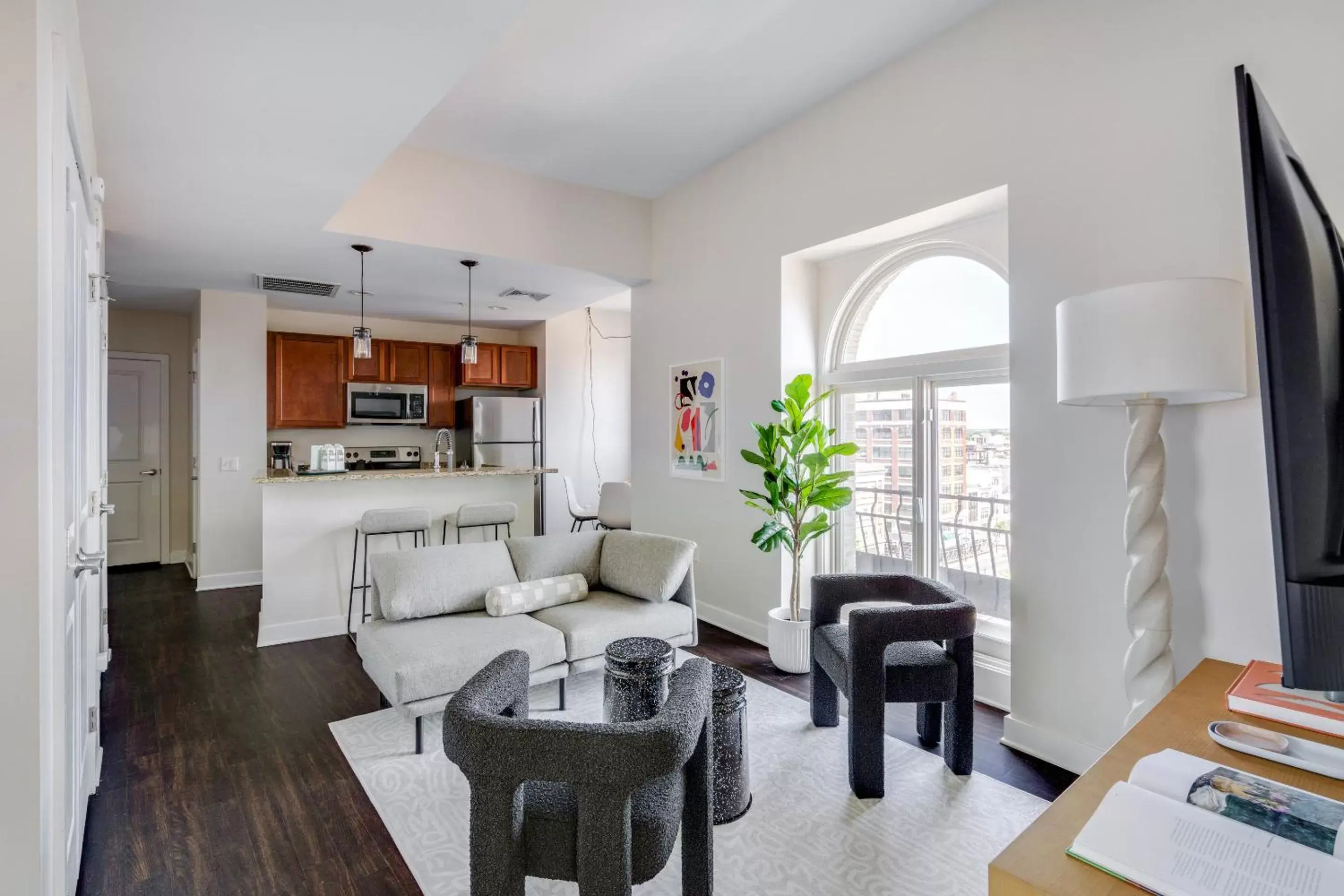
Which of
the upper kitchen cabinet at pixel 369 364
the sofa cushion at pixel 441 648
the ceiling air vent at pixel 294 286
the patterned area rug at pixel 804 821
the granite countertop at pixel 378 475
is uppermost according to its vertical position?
the ceiling air vent at pixel 294 286

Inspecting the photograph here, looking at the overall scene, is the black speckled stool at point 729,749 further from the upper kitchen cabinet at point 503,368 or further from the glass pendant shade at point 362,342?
the upper kitchen cabinet at point 503,368

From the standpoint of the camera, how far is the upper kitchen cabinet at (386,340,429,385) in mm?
6539

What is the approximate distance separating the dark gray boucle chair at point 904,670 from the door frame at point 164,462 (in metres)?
6.42

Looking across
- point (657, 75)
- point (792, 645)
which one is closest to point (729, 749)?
point (792, 645)

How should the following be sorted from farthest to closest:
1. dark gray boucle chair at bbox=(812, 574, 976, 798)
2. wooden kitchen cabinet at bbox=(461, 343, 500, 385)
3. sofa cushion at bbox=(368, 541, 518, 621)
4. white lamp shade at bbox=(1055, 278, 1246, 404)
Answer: wooden kitchen cabinet at bbox=(461, 343, 500, 385)
sofa cushion at bbox=(368, 541, 518, 621)
dark gray boucle chair at bbox=(812, 574, 976, 798)
white lamp shade at bbox=(1055, 278, 1246, 404)

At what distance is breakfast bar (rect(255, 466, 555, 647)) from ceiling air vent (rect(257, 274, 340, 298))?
146 centimetres

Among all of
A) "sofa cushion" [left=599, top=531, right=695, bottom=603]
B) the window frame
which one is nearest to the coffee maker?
"sofa cushion" [left=599, top=531, right=695, bottom=603]

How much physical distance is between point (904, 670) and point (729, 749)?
0.70m

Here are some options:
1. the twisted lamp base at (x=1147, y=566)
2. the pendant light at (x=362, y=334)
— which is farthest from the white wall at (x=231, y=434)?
the twisted lamp base at (x=1147, y=566)

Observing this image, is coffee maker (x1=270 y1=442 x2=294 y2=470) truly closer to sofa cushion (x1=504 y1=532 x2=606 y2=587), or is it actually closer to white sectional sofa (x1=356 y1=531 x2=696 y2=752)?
white sectional sofa (x1=356 y1=531 x2=696 y2=752)

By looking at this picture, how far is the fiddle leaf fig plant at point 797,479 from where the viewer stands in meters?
3.37

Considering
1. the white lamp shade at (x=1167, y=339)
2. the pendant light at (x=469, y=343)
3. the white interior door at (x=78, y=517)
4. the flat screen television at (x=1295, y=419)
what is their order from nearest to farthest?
the flat screen television at (x=1295, y=419)
the white interior door at (x=78, y=517)
the white lamp shade at (x=1167, y=339)
the pendant light at (x=469, y=343)

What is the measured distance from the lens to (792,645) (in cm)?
345

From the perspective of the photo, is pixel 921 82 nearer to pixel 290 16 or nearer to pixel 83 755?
pixel 290 16
